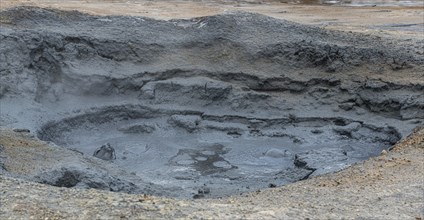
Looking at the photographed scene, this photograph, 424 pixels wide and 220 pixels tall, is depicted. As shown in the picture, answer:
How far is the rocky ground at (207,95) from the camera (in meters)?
9.81

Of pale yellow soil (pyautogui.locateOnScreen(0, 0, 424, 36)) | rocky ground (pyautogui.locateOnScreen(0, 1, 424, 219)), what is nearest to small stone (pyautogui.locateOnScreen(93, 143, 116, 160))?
rocky ground (pyautogui.locateOnScreen(0, 1, 424, 219))

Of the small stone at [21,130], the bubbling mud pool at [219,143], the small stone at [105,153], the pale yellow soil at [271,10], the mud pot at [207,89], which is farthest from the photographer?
the pale yellow soil at [271,10]

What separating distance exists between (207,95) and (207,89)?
0.10 m

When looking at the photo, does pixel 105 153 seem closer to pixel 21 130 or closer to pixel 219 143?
pixel 21 130

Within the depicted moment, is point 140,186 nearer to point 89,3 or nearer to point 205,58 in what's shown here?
point 205,58

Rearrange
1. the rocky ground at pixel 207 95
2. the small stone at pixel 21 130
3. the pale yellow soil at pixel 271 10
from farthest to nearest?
the pale yellow soil at pixel 271 10 < the rocky ground at pixel 207 95 < the small stone at pixel 21 130

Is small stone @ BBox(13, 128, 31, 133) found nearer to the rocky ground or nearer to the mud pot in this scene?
the rocky ground

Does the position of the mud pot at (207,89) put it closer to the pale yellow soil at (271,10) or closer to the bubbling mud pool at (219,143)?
the bubbling mud pool at (219,143)

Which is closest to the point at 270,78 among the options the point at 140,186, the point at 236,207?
the point at 140,186

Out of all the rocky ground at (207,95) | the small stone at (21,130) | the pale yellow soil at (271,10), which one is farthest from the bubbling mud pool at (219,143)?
the pale yellow soil at (271,10)

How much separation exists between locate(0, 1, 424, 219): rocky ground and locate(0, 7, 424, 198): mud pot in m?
0.02

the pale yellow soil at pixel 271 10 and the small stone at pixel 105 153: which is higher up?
the pale yellow soil at pixel 271 10

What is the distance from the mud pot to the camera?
10.4 m

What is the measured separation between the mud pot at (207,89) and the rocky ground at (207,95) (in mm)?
19
